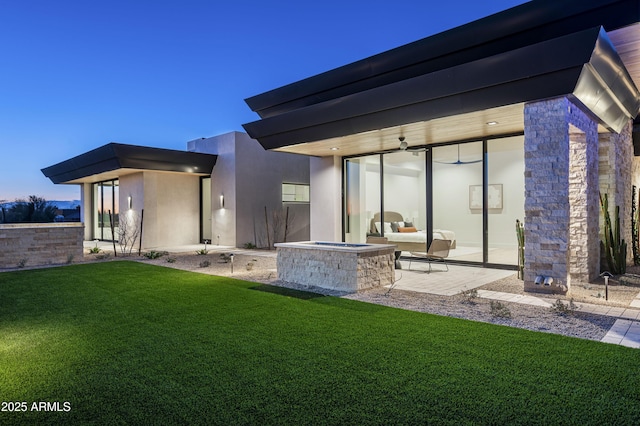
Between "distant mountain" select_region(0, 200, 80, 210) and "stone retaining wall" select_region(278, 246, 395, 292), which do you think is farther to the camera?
"distant mountain" select_region(0, 200, 80, 210)

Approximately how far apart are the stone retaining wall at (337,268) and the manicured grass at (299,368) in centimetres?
121

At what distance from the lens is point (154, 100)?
45.2 metres

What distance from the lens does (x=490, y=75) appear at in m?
6.30

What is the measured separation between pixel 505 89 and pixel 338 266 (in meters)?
4.06

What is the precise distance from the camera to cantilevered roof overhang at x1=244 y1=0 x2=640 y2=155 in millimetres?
5794

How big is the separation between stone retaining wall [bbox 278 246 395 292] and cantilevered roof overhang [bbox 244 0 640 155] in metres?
2.88

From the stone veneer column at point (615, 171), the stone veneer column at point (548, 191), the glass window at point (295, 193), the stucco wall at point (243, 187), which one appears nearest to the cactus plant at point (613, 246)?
the stone veneer column at point (615, 171)

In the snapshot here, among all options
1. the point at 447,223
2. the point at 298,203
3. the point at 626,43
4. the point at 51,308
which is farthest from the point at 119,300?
the point at 298,203

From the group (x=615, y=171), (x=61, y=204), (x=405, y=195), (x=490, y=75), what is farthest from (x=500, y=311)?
(x=61, y=204)

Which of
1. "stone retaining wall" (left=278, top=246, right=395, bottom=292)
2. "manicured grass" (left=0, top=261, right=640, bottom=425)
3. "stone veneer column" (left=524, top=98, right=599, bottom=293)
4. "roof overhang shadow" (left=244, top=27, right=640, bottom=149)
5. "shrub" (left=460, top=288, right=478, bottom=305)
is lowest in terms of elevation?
"manicured grass" (left=0, top=261, right=640, bottom=425)

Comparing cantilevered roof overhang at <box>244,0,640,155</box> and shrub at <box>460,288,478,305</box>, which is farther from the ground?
cantilevered roof overhang at <box>244,0,640,155</box>

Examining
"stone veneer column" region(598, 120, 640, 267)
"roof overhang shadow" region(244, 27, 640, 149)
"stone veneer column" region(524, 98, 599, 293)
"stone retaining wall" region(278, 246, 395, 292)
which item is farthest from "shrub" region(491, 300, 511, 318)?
"stone veneer column" region(598, 120, 640, 267)

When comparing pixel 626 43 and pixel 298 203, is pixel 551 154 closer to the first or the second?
pixel 626 43

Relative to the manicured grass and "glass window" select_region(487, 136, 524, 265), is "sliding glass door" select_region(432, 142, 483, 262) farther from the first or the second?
the manicured grass
